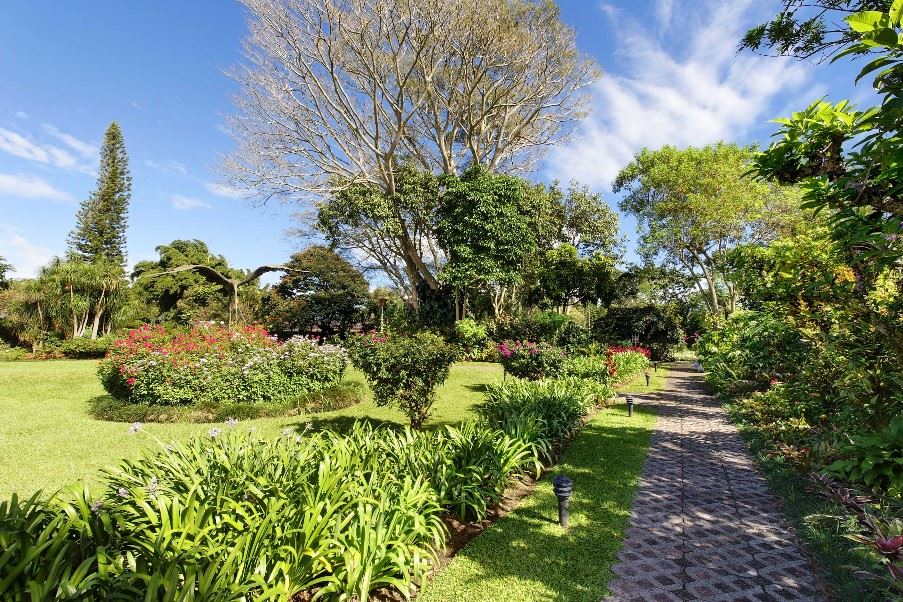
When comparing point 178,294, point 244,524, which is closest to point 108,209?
point 178,294

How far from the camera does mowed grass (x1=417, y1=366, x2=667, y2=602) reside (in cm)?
307

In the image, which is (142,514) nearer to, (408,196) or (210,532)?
(210,532)

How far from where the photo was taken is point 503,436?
5160 mm

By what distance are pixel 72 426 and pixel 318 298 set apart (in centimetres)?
1761

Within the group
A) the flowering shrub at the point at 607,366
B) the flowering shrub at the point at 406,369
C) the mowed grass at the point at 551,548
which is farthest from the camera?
the flowering shrub at the point at 607,366

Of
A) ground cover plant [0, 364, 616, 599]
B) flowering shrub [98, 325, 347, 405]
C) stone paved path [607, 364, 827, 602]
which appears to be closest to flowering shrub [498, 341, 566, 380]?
stone paved path [607, 364, 827, 602]

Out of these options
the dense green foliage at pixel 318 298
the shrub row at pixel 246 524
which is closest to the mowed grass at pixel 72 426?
the shrub row at pixel 246 524

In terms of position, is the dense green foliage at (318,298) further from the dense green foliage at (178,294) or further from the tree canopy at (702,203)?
the tree canopy at (702,203)

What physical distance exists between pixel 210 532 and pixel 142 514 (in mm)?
597

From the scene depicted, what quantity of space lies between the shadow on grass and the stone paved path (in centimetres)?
16

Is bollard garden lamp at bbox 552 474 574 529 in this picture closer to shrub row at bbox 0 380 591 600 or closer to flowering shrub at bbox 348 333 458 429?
shrub row at bbox 0 380 591 600

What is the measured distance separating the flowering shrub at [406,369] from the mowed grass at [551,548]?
217 centimetres

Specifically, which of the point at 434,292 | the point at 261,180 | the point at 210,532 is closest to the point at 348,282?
the point at 434,292

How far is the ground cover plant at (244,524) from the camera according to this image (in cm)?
216
